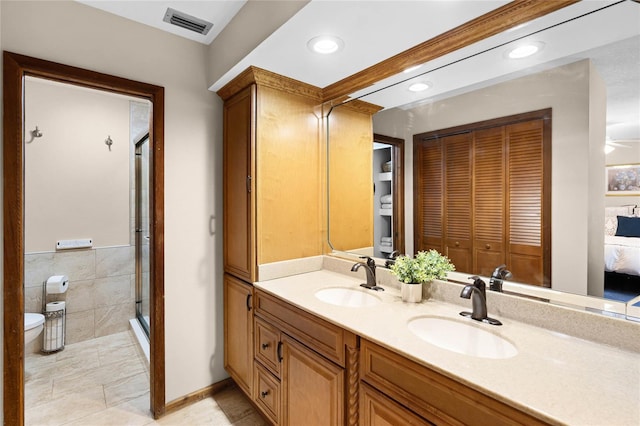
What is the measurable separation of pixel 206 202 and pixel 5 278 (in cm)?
108

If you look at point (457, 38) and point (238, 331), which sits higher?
point (457, 38)

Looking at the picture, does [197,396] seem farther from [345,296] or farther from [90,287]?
[90,287]

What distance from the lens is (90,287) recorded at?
302cm

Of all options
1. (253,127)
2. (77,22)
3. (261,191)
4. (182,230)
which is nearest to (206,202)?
(182,230)

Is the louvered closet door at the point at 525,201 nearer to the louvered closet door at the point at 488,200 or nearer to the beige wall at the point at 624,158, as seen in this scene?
the louvered closet door at the point at 488,200

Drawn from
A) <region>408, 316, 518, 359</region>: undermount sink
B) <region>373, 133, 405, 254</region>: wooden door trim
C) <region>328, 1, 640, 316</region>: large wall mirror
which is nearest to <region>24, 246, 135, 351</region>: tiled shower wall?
<region>373, 133, 405, 254</region>: wooden door trim

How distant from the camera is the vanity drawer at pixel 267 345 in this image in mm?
1658

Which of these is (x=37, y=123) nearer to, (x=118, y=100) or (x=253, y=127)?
(x=118, y=100)

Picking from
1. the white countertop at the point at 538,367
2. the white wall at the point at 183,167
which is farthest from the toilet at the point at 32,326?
the white countertop at the point at 538,367

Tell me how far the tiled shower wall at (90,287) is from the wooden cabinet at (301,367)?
7.01ft

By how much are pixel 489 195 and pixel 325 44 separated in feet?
3.60

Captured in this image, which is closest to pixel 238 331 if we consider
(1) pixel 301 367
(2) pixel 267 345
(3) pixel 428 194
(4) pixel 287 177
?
(2) pixel 267 345

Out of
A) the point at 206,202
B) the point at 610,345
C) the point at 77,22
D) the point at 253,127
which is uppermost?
the point at 77,22

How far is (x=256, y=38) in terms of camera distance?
157cm
